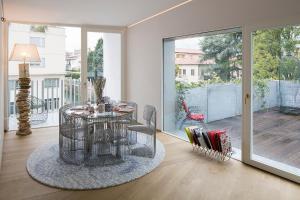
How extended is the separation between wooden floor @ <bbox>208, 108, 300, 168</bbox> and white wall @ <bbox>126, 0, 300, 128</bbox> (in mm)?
1209

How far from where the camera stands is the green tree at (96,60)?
636cm

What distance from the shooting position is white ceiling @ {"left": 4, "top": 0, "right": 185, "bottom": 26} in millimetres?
4270

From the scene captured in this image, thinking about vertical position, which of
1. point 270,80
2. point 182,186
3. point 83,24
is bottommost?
point 182,186

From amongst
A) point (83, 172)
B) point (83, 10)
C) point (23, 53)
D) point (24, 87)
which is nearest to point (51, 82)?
point (24, 87)

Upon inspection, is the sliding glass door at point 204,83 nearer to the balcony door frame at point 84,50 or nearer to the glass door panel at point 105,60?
the balcony door frame at point 84,50

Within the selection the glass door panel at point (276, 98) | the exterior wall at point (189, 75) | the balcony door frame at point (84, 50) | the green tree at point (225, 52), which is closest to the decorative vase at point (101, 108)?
the exterior wall at point (189, 75)

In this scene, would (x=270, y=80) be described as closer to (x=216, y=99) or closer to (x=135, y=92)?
(x=216, y=99)

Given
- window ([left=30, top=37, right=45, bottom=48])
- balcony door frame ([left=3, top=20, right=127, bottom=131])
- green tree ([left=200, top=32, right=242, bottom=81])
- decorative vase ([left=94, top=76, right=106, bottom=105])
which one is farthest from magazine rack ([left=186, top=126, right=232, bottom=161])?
window ([left=30, top=37, right=45, bottom=48])

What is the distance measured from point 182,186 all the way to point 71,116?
5.68ft

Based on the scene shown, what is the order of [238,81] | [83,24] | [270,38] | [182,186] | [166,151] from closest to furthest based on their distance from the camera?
[182,186] → [270,38] → [238,81] → [166,151] → [83,24]

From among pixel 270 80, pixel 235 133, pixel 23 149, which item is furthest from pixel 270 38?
pixel 23 149

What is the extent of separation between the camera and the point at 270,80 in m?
3.25

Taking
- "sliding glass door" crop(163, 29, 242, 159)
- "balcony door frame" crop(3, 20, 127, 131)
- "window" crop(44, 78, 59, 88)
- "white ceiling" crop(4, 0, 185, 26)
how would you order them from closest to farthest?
1. "sliding glass door" crop(163, 29, 242, 159)
2. "white ceiling" crop(4, 0, 185, 26)
3. "balcony door frame" crop(3, 20, 127, 131)
4. "window" crop(44, 78, 59, 88)

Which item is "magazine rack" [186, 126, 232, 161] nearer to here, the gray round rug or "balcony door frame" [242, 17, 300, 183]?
"balcony door frame" [242, 17, 300, 183]
